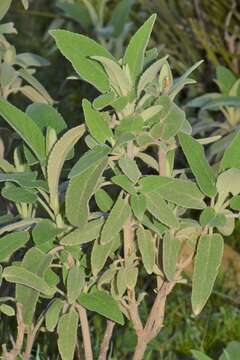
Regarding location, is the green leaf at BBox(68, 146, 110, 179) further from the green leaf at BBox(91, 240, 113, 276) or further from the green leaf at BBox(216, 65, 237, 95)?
the green leaf at BBox(216, 65, 237, 95)

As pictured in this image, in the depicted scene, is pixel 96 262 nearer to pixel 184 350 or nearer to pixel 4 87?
pixel 4 87

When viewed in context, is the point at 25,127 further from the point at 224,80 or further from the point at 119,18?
the point at 119,18

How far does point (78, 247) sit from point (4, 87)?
780mm

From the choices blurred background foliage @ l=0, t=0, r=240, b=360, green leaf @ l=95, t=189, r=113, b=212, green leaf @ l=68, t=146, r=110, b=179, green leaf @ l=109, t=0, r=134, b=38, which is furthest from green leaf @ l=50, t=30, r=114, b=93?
green leaf @ l=109, t=0, r=134, b=38

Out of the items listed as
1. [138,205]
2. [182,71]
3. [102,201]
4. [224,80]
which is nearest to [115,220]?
[138,205]

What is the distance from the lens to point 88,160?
1.50 meters

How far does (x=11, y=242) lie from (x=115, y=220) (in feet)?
0.75

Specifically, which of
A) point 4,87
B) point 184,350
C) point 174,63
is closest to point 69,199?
point 4,87

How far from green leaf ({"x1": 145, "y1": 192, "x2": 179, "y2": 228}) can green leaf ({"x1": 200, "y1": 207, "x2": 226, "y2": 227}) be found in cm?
5

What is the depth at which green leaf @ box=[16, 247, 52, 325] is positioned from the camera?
170 cm

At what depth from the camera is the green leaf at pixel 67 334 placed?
168 centimetres

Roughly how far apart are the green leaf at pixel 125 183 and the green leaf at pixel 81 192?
4 centimetres

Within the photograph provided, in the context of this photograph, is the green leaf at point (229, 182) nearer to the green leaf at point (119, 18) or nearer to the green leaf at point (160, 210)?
the green leaf at point (160, 210)

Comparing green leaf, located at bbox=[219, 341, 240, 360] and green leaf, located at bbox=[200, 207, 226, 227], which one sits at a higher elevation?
green leaf, located at bbox=[200, 207, 226, 227]
